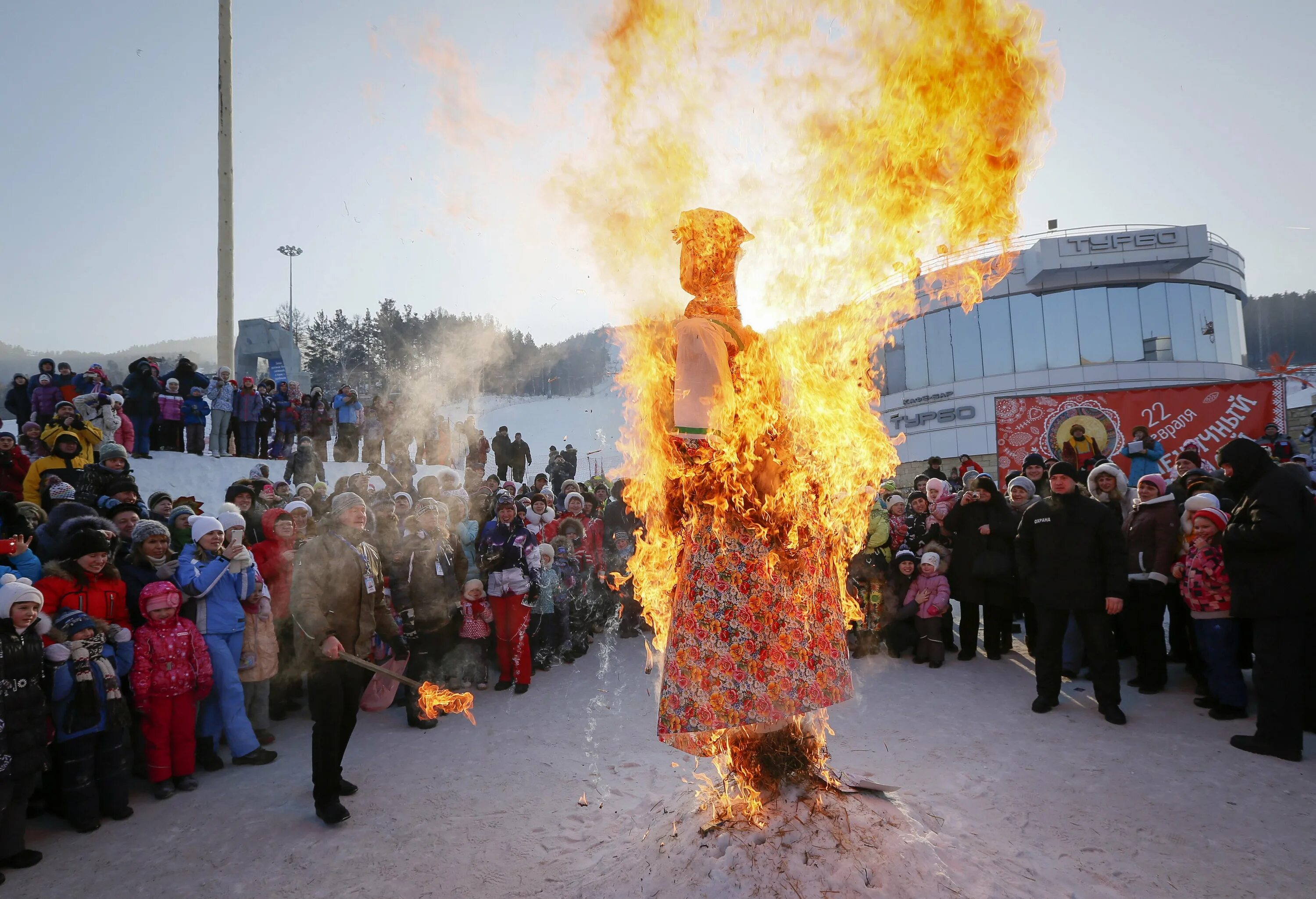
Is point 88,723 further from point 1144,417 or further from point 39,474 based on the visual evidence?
point 1144,417

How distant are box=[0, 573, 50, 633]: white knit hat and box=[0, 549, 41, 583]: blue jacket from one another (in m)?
0.65

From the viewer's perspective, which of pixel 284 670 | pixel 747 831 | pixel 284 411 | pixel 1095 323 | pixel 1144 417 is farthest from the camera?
pixel 1095 323

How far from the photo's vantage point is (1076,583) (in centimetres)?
584

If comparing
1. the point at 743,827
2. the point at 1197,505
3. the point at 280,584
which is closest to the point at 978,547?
the point at 1197,505

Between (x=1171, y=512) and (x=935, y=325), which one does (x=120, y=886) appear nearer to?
(x=1171, y=512)

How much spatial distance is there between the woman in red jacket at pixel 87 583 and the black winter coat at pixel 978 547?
784 cm

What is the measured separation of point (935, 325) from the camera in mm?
30609

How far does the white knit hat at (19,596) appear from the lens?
164 inches

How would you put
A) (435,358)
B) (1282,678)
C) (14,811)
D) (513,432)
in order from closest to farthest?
(14,811) → (1282,678) → (435,358) → (513,432)

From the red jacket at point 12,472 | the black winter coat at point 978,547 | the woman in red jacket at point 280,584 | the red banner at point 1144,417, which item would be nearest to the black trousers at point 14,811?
the woman in red jacket at point 280,584

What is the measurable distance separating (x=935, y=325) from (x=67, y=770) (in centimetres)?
3148

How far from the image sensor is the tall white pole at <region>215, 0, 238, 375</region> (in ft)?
50.7

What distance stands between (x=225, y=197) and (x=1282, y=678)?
1916 centimetres

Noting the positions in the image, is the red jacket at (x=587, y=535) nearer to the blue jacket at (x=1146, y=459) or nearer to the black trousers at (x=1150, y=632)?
the black trousers at (x=1150, y=632)
